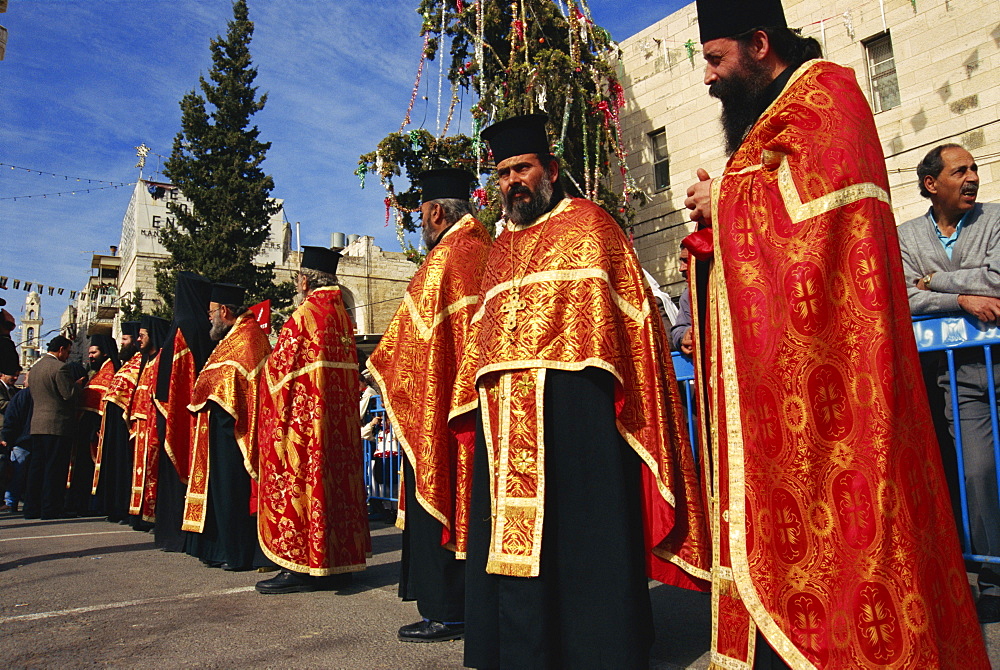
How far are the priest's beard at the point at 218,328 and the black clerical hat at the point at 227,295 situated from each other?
149 millimetres

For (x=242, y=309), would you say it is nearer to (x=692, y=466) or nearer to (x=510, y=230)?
(x=510, y=230)

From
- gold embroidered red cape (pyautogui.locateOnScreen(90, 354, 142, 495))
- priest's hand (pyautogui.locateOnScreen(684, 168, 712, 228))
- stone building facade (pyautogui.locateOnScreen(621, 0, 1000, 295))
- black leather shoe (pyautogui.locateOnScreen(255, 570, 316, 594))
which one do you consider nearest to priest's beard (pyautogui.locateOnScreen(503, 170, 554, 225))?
priest's hand (pyautogui.locateOnScreen(684, 168, 712, 228))

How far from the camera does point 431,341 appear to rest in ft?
13.0

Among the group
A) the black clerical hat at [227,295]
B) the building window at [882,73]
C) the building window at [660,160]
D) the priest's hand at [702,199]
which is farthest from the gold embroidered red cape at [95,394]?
the building window at [882,73]

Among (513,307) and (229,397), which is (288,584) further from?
(513,307)

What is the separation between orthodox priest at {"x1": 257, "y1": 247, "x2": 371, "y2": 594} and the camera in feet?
15.7

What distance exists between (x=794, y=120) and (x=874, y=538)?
48.9 inches

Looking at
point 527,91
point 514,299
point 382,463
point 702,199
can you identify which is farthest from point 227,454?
point 527,91

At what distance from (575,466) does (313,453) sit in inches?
104

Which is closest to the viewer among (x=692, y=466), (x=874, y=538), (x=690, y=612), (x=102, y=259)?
(x=874, y=538)

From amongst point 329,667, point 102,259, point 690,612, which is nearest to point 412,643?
point 329,667

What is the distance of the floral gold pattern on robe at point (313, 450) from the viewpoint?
4805 millimetres

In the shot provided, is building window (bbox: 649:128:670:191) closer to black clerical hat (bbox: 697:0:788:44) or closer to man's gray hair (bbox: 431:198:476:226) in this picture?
man's gray hair (bbox: 431:198:476:226)

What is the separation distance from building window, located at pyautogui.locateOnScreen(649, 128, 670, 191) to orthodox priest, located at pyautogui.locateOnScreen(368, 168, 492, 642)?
14112 millimetres
